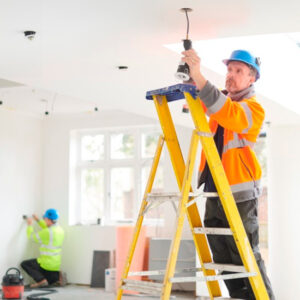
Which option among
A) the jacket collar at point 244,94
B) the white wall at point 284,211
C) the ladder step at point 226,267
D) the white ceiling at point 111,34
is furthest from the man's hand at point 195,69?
the white wall at point 284,211

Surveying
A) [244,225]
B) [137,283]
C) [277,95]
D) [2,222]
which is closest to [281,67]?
[277,95]

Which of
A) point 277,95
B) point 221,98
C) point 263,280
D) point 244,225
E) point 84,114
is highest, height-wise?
point 84,114

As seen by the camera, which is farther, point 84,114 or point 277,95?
point 84,114

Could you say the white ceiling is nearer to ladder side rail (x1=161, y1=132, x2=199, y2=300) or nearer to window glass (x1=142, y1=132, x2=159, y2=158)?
ladder side rail (x1=161, y1=132, x2=199, y2=300)

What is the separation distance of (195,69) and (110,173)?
7154 millimetres

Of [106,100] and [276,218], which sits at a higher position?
[106,100]

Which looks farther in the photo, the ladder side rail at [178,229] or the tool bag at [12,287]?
the tool bag at [12,287]

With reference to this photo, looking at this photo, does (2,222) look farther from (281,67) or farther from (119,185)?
(281,67)

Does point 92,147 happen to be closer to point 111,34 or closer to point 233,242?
point 111,34

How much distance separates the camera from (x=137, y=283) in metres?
2.82

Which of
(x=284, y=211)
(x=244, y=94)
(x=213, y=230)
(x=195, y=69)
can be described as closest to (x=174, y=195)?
(x=213, y=230)

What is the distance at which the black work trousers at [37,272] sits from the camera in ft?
30.8

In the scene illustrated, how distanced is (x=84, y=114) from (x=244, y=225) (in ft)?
23.2

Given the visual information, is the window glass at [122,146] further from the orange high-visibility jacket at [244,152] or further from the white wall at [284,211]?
the orange high-visibility jacket at [244,152]
